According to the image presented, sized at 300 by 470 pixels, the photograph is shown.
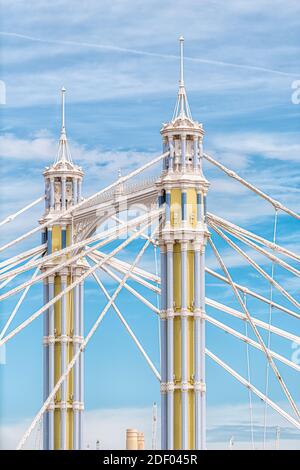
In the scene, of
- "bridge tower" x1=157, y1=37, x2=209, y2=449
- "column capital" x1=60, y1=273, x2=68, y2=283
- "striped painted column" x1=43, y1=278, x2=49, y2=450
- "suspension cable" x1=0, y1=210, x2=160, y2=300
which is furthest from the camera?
"column capital" x1=60, y1=273, x2=68, y2=283

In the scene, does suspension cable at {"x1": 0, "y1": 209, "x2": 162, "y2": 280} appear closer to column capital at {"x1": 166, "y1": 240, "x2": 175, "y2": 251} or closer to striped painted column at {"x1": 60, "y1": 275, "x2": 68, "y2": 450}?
column capital at {"x1": 166, "y1": 240, "x2": 175, "y2": 251}

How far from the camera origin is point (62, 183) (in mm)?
116938

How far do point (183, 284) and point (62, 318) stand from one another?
15.0 m

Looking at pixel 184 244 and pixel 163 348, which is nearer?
pixel 163 348

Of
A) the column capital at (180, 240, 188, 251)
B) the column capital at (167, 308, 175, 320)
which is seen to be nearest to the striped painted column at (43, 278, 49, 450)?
the column capital at (167, 308, 175, 320)

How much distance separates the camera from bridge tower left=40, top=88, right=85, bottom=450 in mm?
115625

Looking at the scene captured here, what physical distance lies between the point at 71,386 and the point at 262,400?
40.1ft

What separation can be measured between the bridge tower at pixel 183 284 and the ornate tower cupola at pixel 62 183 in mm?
12582

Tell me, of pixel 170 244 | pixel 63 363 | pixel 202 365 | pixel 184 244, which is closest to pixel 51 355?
pixel 63 363

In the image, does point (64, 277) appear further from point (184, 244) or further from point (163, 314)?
point (184, 244)

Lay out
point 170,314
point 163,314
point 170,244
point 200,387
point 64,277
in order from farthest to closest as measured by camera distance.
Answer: point 64,277 → point 170,244 → point 163,314 → point 170,314 → point 200,387

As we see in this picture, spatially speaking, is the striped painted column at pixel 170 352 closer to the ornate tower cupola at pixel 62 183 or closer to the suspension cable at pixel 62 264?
the suspension cable at pixel 62 264

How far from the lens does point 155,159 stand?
105 metres
